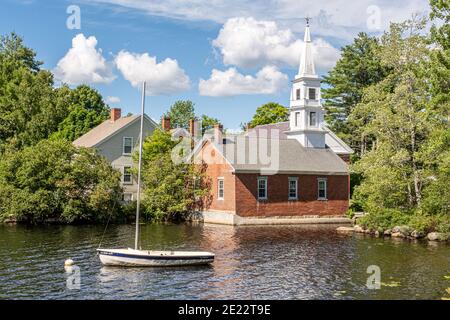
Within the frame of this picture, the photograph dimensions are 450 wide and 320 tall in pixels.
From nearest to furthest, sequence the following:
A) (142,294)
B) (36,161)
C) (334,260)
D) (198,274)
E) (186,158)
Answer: (142,294) < (198,274) < (334,260) < (36,161) < (186,158)

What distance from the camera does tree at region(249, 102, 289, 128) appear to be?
274ft

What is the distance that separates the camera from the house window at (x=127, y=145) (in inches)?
2299

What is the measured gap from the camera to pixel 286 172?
4884 centimetres

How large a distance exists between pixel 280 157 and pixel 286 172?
185cm

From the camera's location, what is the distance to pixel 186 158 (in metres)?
52.1

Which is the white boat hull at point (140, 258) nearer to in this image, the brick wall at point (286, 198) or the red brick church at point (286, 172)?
the red brick church at point (286, 172)

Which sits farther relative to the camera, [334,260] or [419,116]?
[419,116]

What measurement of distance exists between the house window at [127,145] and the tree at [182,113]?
2156 inches

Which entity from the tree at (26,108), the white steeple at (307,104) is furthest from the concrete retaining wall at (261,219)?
the tree at (26,108)

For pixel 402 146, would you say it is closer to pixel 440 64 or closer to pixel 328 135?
pixel 440 64

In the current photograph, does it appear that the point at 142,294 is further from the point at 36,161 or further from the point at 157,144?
the point at 157,144

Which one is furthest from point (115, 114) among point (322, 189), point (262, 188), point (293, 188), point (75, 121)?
point (322, 189)
